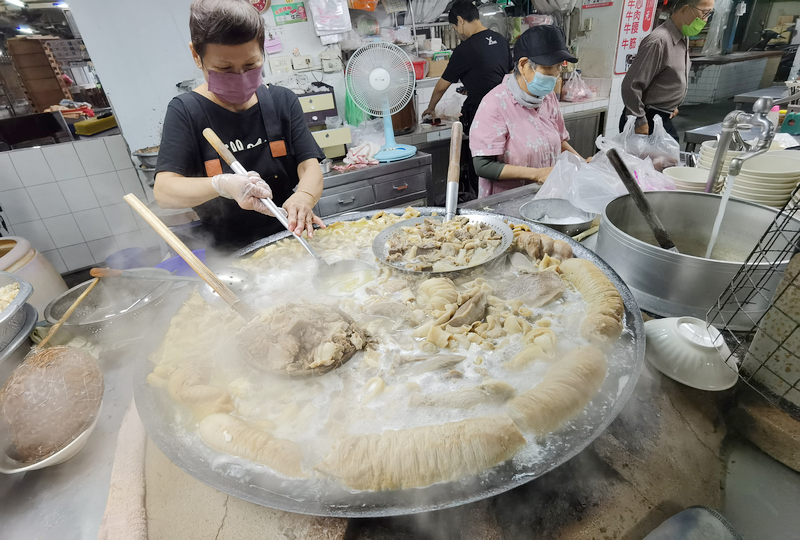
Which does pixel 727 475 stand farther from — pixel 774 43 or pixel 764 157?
pixel 774 43

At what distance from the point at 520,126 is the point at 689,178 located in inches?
68.2

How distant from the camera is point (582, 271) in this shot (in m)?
1.95

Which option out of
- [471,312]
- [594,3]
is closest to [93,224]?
[471,312]

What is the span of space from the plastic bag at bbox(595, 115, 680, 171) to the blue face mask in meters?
0.71

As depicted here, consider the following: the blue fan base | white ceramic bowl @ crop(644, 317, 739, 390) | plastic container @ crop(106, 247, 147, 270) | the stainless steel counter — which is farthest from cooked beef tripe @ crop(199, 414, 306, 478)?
the blue fan base

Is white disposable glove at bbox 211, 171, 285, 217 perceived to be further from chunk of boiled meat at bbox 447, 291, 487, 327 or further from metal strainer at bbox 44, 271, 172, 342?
chunk of boiled meat at bbox 447, 291, 487, 327

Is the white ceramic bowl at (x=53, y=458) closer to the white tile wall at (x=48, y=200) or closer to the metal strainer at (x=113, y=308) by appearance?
the metal strainer at (x=113, y=308)

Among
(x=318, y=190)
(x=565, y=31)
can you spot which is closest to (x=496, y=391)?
(x=318, y=190)

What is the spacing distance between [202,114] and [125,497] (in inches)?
106

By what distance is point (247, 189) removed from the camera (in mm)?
2424

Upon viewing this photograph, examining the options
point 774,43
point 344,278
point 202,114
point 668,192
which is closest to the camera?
point 668,192

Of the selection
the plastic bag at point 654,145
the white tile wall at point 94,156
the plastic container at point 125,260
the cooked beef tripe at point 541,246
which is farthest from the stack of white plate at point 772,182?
the white tile wall at point 94,156

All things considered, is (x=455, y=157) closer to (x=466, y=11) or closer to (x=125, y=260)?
(x=125, y=260)

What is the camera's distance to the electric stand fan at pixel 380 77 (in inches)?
183
